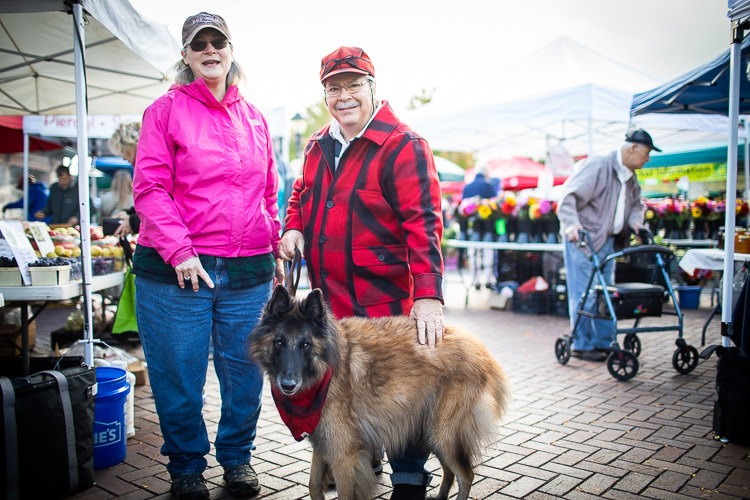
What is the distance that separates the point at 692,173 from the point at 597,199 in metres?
22.0

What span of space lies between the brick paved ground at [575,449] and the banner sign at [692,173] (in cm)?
2074

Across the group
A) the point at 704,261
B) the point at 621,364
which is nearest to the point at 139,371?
the point at 621,364

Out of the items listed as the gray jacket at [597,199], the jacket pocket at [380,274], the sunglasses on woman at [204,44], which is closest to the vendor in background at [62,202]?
the sunglasses on woman at [204,44]

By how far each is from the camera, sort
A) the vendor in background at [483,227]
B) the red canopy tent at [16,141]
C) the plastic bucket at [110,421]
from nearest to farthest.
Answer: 1. the plastic bucket at [110,421]
2. the vendor in background at [483,227]
3. the red canopy tent at [16,141]

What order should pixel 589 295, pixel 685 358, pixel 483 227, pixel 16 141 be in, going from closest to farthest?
pixel 685 358
pixel 589 295
pixel 483 227
pixel 16 141

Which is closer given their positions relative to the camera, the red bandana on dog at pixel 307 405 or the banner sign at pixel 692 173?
the red bandana on dog at pixel 307 405

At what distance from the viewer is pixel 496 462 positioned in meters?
3.53

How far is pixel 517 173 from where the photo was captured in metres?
18.3

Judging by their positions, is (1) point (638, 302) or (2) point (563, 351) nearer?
(1) point (638, 302)

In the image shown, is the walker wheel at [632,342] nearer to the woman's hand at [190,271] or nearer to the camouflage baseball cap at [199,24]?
the woman's hand at [190,271]

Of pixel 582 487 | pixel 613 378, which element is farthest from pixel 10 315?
pixel 613 378

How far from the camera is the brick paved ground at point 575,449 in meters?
3.12

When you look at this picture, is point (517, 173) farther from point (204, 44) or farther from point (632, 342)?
point (204, 44)

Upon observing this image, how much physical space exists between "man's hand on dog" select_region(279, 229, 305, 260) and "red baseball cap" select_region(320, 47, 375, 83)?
2.91 feet
